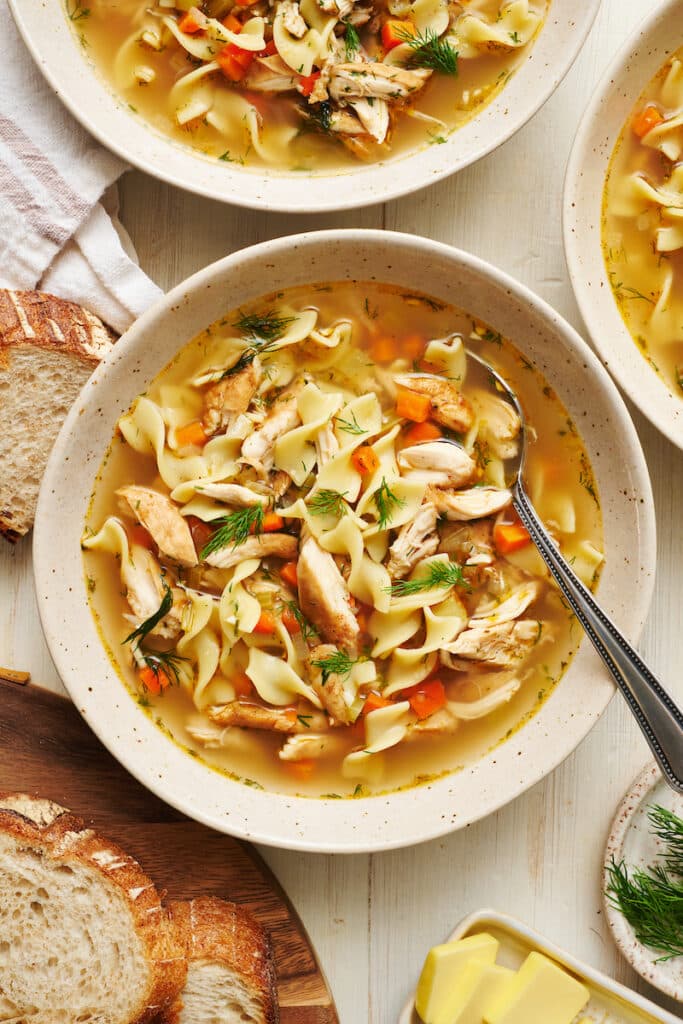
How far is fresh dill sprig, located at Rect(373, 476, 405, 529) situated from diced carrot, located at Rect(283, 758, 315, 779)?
1055 millimetres

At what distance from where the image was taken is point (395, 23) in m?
4.12

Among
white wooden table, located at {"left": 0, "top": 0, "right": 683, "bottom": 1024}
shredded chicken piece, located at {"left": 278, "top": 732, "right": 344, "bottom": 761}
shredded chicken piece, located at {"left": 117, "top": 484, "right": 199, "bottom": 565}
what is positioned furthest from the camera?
white wooden table, located at {"left": 0, "top": 0, "right": 683, "bottom": 1024}

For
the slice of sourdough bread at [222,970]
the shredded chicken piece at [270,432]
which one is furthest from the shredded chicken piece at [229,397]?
the slice of sourdough bread at [222,970]

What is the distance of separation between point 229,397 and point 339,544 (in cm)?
77

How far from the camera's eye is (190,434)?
13.2ft

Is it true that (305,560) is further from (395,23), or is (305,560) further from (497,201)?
(395,23)

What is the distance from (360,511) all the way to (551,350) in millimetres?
1036

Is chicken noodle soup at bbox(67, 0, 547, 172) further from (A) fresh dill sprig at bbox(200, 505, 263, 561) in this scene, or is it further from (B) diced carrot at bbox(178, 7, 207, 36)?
(A) fresh dill sprig at bbox(200, 505, 263, 561)

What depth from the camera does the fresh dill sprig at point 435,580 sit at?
3.99m

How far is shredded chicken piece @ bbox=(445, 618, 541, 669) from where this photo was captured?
12.9 ft

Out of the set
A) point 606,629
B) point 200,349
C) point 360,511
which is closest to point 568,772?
point 606,629

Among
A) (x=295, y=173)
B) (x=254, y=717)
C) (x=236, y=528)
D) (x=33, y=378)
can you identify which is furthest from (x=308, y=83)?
(x=254, y=717)

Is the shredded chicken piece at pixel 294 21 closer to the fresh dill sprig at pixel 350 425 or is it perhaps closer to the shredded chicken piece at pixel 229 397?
the shredded chicken piece at pixel 229 397

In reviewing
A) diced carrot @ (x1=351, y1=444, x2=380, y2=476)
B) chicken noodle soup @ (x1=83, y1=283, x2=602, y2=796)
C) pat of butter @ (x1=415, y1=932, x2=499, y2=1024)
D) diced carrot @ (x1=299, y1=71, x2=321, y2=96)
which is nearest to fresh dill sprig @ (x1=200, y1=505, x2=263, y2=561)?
chicken noodle soup @ (x1=83, y1=283, x2=602, y2=796)
